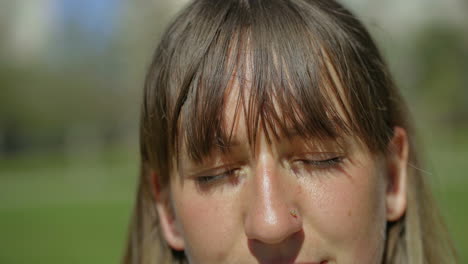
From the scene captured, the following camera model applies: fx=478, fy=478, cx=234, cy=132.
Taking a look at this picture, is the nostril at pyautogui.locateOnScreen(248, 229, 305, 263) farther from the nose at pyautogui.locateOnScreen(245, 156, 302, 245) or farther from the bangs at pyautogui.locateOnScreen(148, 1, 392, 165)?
the bangs at pyautogui.locateOnScreen(148, 1, 392, 165)

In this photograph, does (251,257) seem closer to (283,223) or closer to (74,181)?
(283,223)

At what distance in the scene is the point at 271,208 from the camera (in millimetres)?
1373

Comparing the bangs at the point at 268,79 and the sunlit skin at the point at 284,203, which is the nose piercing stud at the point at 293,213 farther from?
the bangs at the point at 268,79

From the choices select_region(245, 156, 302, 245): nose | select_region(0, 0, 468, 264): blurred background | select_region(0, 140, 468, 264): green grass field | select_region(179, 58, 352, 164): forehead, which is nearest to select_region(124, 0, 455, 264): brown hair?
select_region(179, 58, 352, 164): forehead

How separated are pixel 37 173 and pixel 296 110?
24.4 meters

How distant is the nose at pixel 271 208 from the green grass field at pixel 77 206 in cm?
132

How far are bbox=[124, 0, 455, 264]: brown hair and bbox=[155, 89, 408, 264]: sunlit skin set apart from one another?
0.18 feet

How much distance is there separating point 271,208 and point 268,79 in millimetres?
389

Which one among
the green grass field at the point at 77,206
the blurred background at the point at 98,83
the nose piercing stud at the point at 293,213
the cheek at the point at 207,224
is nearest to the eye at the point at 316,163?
the nose piercing stud at the point at 293,213

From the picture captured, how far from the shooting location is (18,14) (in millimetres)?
37562

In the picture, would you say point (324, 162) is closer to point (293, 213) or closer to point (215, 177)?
point (293, 213)

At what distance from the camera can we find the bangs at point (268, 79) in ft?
4.75

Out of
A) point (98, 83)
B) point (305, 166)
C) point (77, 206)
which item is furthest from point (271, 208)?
point (98, 83)

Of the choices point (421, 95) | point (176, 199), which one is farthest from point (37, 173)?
point (421, 95)
